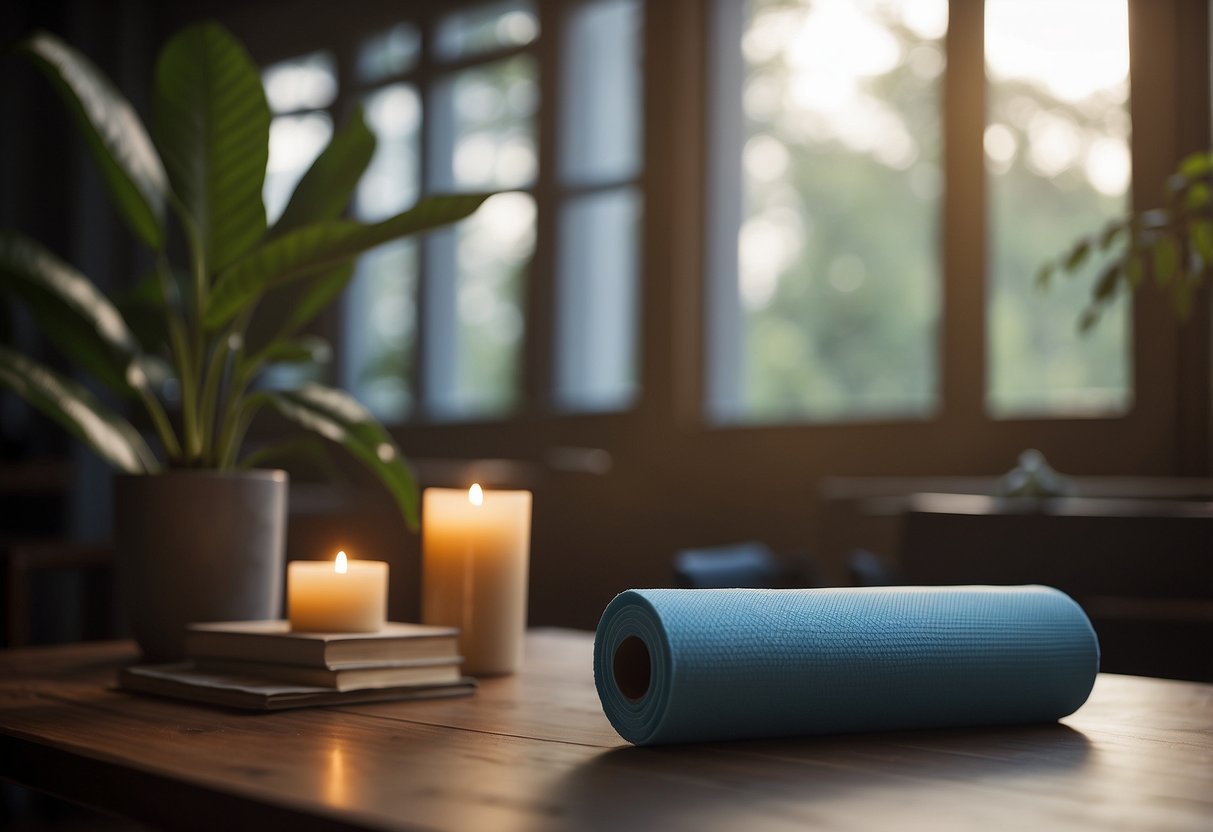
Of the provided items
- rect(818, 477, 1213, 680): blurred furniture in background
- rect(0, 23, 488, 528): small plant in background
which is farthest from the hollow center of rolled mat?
rect(818, 477, 1213, 680): blurred furniture in background

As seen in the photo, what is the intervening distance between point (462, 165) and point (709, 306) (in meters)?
1.46

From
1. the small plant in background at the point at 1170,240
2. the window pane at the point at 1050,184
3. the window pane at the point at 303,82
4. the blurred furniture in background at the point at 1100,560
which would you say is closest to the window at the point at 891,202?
the window pane at the point at 1050,184

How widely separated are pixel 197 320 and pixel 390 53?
475cm

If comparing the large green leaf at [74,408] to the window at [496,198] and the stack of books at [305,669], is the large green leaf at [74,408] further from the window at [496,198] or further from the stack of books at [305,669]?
the window at [496,198]

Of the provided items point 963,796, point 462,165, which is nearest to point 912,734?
point 963,796

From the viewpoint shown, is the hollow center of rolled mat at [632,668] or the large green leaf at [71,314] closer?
the hollow center of rolled mat at [632,668]

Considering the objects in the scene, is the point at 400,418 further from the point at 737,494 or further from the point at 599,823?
the point at 599,823

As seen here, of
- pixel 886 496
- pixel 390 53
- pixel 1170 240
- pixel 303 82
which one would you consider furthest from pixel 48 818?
pixel 303 82

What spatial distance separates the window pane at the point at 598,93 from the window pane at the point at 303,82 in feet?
4.57

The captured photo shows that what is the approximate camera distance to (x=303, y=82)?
614cm

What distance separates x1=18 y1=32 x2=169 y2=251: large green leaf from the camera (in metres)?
1.23

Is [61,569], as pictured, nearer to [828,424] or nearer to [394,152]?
[828,424]

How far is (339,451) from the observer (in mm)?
5758

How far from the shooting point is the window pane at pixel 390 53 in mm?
5656
